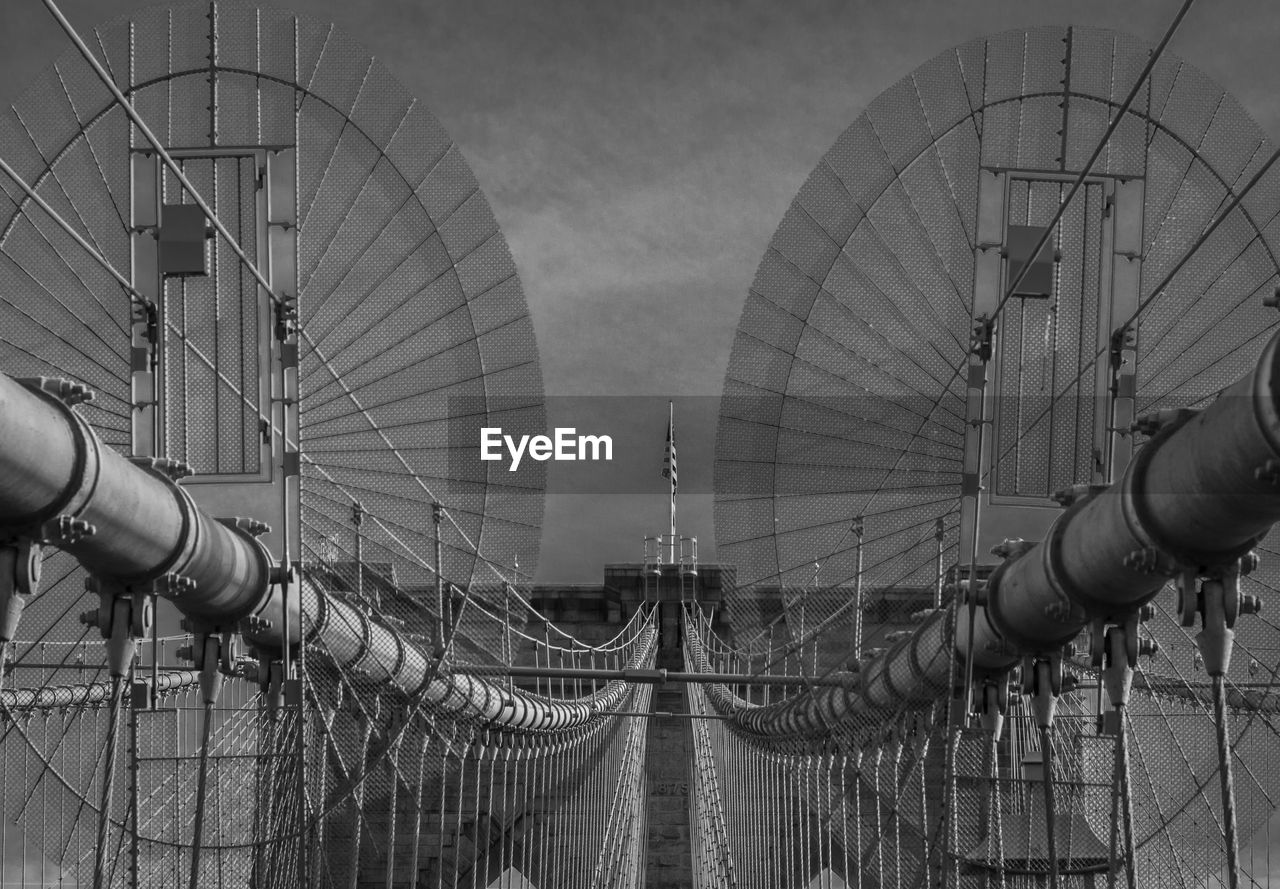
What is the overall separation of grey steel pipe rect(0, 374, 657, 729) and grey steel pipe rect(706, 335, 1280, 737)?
15.1ft

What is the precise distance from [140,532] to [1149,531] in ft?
16.0

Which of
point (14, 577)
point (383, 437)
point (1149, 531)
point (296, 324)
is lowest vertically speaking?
point (14, 577)

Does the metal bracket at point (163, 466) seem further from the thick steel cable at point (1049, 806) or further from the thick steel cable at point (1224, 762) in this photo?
the thick steel cable at point (1224, 762)

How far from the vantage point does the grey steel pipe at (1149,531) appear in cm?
620

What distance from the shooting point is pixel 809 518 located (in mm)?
17391

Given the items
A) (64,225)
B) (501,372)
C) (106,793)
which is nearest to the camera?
(64,225)

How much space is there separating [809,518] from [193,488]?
21.5ft

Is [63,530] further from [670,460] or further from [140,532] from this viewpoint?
[670,460]

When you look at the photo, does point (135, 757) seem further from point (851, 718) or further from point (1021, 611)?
point (851, 718)

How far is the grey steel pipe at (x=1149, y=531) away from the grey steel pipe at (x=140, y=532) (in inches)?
182

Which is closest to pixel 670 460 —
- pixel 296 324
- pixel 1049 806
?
pixel 296 324

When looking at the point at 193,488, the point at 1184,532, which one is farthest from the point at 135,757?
the point at 1184,532

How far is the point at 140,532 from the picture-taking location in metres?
8.43

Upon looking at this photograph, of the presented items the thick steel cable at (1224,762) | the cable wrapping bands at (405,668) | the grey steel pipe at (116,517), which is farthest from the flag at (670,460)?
the thick steel cable at (1224,762)
